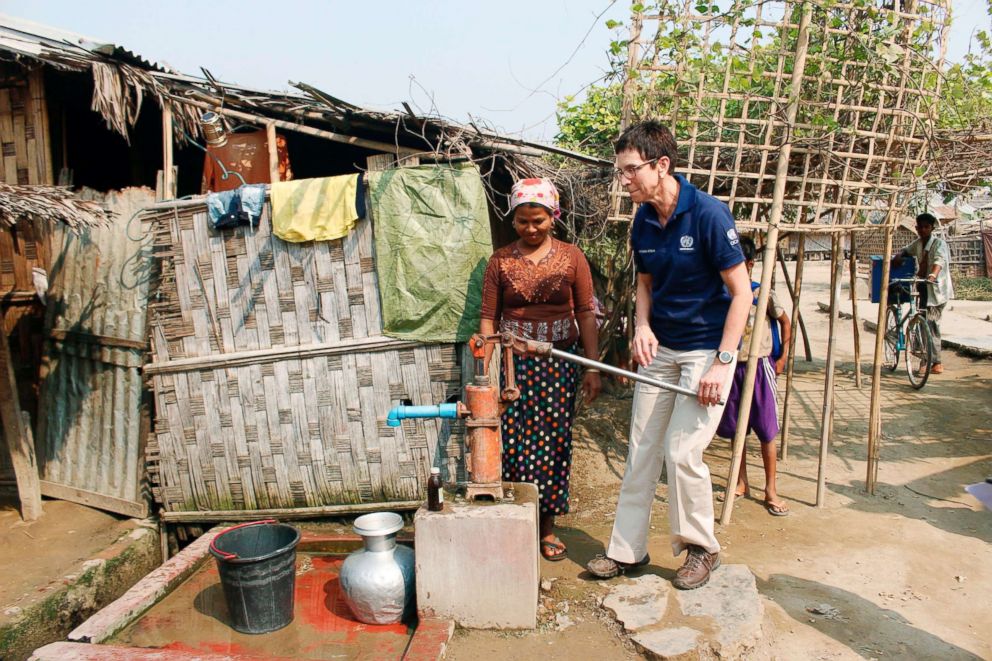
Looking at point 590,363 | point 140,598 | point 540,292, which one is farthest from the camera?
point 540,292

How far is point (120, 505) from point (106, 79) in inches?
115

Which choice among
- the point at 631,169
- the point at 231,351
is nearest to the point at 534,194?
the point at 631,169

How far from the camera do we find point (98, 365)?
5059 millimetres

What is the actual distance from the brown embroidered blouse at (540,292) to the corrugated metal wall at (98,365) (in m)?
2.47

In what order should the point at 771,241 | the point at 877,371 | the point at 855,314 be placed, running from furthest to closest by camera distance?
the point at 855,314
the point at 877,371
the point at 771,241

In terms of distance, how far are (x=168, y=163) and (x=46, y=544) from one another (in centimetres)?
262

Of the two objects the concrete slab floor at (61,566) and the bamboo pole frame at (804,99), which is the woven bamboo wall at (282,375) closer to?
the concrete slab floor at (61,566)

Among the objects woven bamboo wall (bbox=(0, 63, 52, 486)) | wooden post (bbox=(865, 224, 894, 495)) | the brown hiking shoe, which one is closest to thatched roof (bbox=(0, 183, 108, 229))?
woven bamboo wall (bbox=(0, 63, 52, 486))

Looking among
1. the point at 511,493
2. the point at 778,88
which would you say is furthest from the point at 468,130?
the point at 511,493

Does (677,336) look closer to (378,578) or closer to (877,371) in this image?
(378,578)

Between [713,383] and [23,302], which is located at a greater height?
[713,383]

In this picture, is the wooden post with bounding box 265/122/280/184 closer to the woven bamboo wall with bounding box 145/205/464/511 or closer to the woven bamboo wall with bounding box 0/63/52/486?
the woven bamboo wall with bounding box 145/205/464/511

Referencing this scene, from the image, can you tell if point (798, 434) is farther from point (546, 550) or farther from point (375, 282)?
point (375, 282)

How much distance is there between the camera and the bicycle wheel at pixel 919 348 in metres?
8.00
